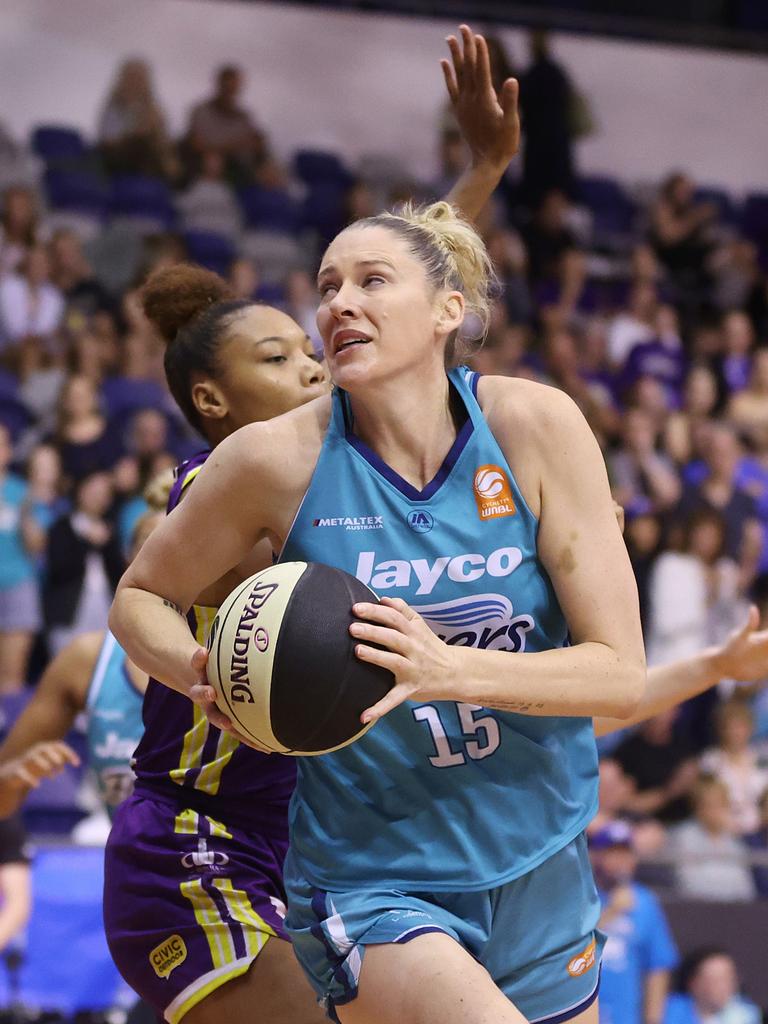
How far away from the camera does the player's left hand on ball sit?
7.55ft

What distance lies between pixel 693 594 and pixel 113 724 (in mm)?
5490

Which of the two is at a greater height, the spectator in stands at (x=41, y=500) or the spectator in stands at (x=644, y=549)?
the spectator in stands at (x=41, y=500)

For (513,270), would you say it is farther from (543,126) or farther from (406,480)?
(406,480)

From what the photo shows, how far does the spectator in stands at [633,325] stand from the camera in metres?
11.1

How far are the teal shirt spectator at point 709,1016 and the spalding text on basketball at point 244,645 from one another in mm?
4232

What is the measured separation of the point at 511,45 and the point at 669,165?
182 centimetres

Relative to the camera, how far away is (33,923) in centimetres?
555

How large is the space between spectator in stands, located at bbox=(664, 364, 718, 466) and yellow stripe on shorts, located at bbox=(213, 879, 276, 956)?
23.9 ft

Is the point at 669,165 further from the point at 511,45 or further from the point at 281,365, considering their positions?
the point at 281,365

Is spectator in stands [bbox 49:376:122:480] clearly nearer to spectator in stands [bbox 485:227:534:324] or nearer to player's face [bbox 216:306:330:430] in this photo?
spectator in stands [bbox 485:227:534:324]

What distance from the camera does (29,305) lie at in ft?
30.6

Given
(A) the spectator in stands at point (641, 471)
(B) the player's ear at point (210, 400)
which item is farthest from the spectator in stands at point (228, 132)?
(B) the player's ear at point (210, 400)

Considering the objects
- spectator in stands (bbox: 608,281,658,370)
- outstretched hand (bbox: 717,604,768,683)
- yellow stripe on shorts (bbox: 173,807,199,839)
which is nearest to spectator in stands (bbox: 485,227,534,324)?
spectator in stands (bbox: 608,281,658,370)

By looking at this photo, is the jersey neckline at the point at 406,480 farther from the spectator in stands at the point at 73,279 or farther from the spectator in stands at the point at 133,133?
the spectator in stands at the point at 133,133
